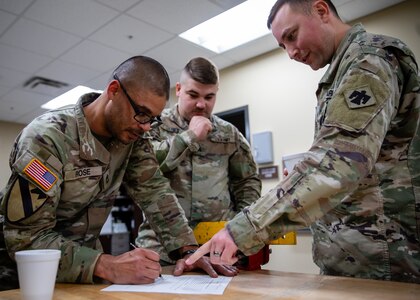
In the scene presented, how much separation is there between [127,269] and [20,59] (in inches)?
155

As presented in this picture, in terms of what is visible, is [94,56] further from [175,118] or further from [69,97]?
[175,118]

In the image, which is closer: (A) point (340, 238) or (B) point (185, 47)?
(A) point (340, 238)

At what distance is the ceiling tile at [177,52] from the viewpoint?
12.4 feet

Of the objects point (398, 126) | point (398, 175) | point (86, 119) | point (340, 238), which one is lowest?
point (340, 238)

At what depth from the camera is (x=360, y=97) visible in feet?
2.90

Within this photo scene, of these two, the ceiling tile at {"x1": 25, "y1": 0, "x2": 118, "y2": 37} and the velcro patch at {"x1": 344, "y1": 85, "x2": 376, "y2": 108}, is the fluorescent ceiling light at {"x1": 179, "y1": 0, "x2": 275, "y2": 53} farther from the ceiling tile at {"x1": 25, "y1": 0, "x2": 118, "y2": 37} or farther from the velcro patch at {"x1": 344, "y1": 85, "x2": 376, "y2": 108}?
the velcro patch at {"x1": 344, "y1": 85, "x2": 376, "y2": 108}

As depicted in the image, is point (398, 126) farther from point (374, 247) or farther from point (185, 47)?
point (185, 47)

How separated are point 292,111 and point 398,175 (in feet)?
9.26

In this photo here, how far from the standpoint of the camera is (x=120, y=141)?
4.65ft

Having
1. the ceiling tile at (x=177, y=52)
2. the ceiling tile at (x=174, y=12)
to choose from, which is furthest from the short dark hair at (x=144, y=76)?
the ceiling tile at (x=177, y=52)

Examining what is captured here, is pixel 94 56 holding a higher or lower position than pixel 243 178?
higher

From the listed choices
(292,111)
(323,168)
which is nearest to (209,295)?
(323,168)

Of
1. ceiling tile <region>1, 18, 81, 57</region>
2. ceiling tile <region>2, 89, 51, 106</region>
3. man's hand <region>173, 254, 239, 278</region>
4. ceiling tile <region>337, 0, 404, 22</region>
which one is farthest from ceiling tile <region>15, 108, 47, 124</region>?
man's hand <region>173, 254, 239, 278</region>

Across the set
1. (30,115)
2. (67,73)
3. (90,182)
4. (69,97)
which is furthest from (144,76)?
(30,115)
